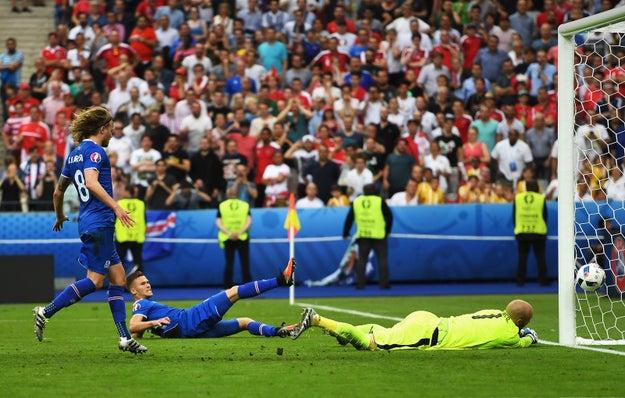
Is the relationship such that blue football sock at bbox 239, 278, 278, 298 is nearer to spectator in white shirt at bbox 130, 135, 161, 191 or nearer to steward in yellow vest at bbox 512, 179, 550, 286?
steward in yellow vest at bbox 512, 179, 550, 286

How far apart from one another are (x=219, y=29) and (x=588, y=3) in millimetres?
8654

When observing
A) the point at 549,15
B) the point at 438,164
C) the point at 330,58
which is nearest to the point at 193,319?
the point at 438,164

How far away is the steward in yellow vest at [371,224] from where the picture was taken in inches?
936

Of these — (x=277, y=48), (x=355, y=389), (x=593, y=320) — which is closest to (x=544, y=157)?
(x=277, y=48)

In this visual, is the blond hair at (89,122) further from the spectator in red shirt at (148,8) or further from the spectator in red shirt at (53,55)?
the spectator in red shirt at (148,8)

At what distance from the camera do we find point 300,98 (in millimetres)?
26422

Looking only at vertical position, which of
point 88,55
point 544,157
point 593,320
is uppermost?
point 88,55

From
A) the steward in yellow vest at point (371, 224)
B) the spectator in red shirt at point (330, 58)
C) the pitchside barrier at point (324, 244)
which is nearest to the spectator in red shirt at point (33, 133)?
the pitchside barrier at point (324, 244)

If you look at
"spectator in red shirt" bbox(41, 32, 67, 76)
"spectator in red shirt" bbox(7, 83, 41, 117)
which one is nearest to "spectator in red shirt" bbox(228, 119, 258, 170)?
"spectator in red shirt" bbox(7, 83, 41, 117)

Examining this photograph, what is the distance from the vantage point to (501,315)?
11.2 m

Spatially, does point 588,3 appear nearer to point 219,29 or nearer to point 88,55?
point 219,29

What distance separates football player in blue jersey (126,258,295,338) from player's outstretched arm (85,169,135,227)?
1.77 m

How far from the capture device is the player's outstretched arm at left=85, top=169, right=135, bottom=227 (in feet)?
34.2

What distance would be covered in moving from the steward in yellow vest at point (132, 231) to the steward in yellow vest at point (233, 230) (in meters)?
1.50
